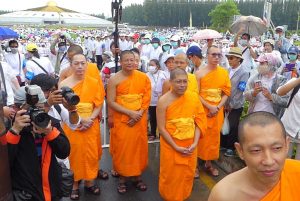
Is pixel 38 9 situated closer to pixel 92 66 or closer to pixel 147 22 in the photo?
pixel 147 22

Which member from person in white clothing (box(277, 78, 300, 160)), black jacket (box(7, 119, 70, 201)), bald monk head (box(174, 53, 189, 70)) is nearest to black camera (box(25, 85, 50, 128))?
black jacket (box(7, 119, 70, 201))

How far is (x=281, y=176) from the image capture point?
1.75 metres

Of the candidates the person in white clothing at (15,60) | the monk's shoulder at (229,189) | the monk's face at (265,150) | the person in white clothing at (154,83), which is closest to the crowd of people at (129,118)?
the person in white clothing at (154,83)

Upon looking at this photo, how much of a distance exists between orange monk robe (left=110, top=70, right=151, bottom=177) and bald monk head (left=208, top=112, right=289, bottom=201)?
2711 mm

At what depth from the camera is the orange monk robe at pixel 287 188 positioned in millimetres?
1708

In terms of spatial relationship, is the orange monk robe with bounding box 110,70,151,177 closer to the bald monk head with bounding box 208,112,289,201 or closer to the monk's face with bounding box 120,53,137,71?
the monk's face with bounding box 120,53,137,71

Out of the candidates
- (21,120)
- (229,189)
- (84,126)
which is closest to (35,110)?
(21,120)

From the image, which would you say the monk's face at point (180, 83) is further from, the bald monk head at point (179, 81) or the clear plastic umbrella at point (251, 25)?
the clear plastic umbrella at point (251, 25)

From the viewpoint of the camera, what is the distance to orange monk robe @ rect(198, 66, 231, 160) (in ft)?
15.6

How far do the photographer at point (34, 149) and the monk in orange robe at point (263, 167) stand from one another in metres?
1.24

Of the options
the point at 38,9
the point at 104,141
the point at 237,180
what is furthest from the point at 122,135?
the point at 38,9

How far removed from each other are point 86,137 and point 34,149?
5.59ft

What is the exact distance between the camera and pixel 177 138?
3.88 meters

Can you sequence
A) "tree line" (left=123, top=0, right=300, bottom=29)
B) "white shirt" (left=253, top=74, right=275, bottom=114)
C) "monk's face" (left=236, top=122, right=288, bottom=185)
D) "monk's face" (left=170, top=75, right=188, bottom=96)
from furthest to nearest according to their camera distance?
"tree line" (left=123, top=0, right=300, bottom=29), "white shirt" (left=253, top=74, right=275, bottom=114), "monk's face" (left=170, top=75, right=188, bottom=96), "monk's face" (left=236, top=122, right=288, bottom=185)
